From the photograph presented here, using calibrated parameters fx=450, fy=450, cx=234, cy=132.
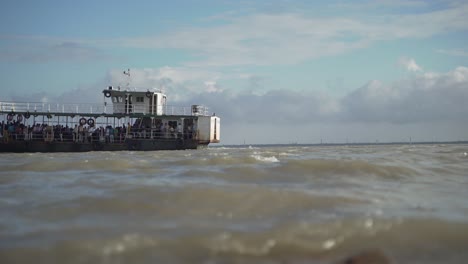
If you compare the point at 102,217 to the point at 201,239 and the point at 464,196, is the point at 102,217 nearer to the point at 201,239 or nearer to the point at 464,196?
the point at 201,239

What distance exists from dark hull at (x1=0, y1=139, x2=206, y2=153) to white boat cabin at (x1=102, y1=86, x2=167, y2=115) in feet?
12.2

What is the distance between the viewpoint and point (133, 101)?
40.7 meters

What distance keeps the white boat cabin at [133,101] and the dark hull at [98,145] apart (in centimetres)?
373

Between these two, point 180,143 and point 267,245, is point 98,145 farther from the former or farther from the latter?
point 267,245

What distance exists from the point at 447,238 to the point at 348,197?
2942 mm

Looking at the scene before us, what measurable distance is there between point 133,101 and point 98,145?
5468 mm

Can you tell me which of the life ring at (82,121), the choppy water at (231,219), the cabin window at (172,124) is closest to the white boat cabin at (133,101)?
the cabin window at (172,124)

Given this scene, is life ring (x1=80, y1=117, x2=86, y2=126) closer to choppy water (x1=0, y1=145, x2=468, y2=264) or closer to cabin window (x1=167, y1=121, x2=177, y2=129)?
cabin window (x1=167, y1=121, x2=177, y2=129)

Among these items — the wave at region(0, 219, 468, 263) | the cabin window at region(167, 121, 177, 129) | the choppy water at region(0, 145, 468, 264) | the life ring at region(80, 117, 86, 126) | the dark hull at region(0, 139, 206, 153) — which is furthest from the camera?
the cabin window at region(167, 121, 177, 129)

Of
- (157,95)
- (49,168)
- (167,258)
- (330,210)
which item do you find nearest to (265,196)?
(330,210)

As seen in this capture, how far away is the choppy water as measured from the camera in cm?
572

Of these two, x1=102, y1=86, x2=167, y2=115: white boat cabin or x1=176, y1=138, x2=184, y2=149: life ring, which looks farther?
x1=102, y1=86, x2=167, y2=115: white boat cabin

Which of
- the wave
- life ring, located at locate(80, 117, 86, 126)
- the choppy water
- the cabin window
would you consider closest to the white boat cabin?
the cabin window

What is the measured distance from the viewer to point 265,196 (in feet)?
30.5
